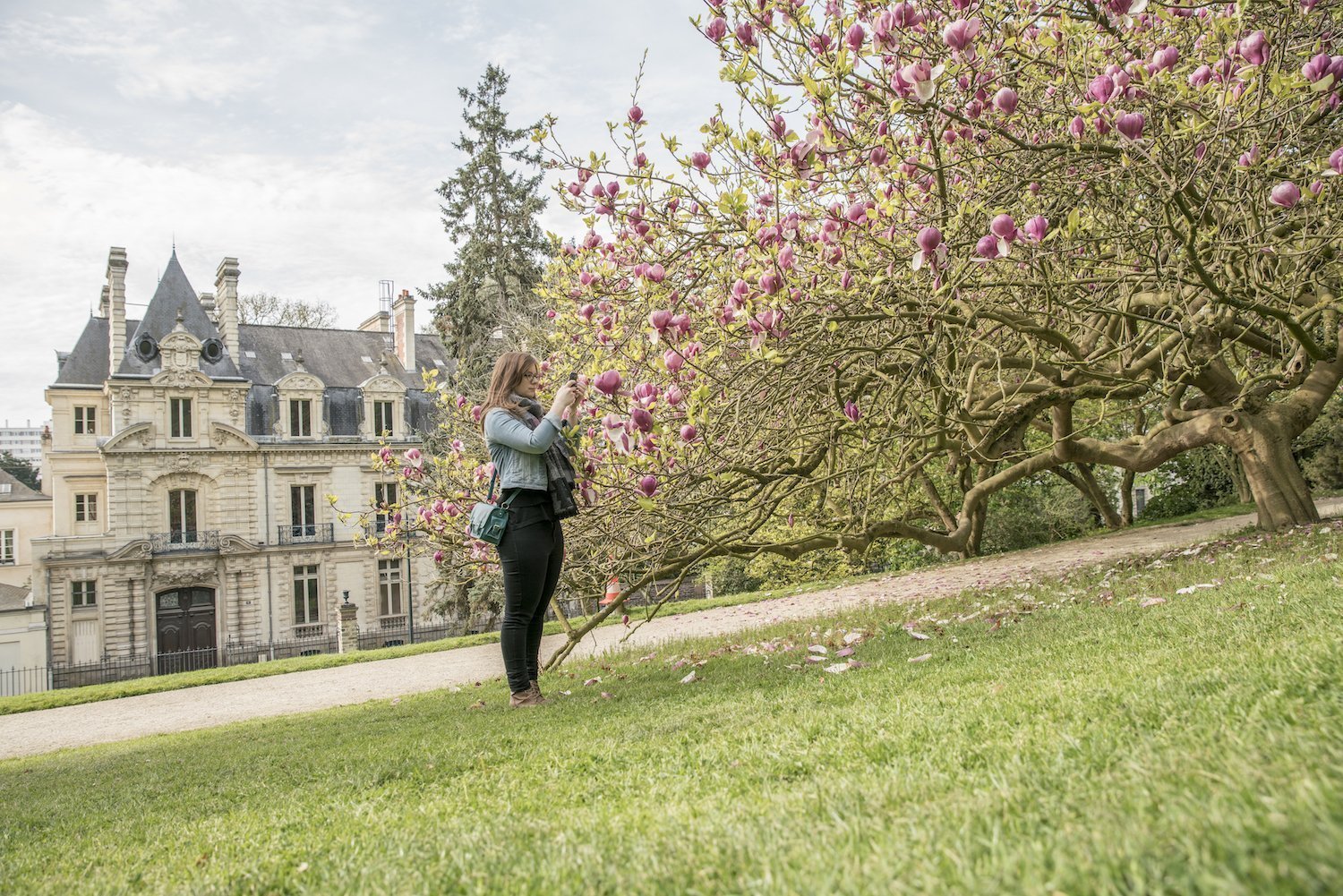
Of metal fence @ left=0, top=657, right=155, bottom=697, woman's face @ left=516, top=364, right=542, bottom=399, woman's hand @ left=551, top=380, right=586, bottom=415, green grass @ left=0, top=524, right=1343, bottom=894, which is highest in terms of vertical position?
woman's face @ left=516, top=364, right=542, bottom=399

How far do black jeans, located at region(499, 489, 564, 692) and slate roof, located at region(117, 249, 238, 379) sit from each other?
1350 inches

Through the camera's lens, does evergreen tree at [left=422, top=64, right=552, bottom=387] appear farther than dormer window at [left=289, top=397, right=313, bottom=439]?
No

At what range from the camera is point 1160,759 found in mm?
2053

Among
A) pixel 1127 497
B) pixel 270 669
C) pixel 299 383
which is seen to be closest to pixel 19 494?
pixel 299 383

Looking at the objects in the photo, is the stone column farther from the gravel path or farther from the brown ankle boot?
the brown ankle boot

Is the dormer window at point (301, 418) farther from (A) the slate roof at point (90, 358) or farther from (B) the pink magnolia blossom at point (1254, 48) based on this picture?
(B) the pink magnolia blossom at point (1254, 48)

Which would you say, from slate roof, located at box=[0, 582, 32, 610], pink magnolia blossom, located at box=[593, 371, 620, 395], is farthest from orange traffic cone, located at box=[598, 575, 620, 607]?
slate roof, located at box=[0, 582, 32, 610]

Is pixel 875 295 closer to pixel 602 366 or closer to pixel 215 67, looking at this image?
pixel 602 366

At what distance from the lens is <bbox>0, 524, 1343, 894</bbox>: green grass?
1.65m


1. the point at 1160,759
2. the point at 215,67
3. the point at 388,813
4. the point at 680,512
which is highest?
the point at 215,67

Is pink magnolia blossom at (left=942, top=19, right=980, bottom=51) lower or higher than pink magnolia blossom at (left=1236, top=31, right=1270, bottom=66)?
higher

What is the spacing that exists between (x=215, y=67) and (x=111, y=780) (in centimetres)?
785

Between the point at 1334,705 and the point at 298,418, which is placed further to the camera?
the point at 298,418

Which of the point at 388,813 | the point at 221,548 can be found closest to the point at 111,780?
the point at 388,813
